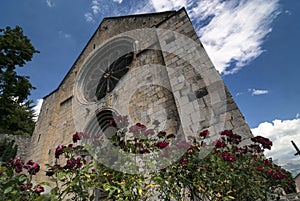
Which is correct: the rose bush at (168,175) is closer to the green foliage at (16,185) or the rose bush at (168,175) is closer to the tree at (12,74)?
the green foliage at (16,185)

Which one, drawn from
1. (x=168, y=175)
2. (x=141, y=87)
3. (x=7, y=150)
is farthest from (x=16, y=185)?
(x=7, y=150)

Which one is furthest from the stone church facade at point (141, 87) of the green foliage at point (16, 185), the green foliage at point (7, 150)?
the green foliage at point (16, 185)

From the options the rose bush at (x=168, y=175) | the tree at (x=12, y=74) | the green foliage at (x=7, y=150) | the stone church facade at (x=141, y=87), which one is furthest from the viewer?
the green foliage at (x=7, y=150)

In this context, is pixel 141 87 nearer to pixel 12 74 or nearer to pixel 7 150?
pixel 12 74

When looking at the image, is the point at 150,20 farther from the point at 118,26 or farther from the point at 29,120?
the point at 29,120

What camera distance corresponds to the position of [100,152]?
197cm

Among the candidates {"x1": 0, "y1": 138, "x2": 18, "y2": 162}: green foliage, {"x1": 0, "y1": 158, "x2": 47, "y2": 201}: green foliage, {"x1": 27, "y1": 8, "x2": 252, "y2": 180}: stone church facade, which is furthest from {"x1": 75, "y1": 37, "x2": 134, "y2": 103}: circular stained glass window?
{"x1": 0, "y1": 158, "x2": 47, "y2": 201}: green foliage

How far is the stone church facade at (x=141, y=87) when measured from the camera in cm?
352

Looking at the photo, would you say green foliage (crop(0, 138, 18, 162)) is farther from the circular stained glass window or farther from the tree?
the circular stained glass window

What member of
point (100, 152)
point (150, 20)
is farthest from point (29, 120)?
point (100, 152)

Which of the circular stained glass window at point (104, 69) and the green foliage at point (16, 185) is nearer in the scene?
the green foliage at point (16, 185)

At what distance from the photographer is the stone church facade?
3520mm

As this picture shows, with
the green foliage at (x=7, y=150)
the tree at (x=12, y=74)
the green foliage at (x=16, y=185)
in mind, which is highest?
the tree at (x=12, y=74)

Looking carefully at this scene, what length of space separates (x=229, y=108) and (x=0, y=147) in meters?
11.4
